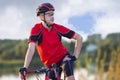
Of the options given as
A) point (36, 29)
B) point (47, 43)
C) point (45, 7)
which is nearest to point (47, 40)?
point (47, 43)

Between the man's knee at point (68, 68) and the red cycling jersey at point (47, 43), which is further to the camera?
the red cycling jersey at point (47, 43)

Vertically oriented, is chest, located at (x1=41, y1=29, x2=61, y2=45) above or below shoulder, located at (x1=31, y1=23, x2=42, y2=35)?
below

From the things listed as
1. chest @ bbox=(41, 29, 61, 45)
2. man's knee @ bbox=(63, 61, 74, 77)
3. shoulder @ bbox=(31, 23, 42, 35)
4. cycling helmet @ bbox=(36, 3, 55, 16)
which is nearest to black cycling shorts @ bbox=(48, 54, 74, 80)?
man's knee @ bbox=(63, 61, 74, 77)

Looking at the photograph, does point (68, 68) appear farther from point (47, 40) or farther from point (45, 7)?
point (45, 7)

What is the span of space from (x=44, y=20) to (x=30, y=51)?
408mm

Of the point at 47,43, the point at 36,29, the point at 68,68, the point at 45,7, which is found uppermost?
the point at 45,7

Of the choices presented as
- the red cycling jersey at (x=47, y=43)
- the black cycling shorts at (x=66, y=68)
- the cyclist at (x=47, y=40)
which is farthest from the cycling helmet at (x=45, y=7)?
the black cycling shorts at (x=66, y=68)

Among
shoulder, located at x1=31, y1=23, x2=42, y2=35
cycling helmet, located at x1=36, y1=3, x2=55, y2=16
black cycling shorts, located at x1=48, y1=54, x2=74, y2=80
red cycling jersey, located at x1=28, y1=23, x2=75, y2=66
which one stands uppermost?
cycling helmet, located at x1=36, y1=3, x2=55, y2=16

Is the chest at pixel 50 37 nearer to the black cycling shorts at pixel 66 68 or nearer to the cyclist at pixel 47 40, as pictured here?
the cyclist at pixel 47 40

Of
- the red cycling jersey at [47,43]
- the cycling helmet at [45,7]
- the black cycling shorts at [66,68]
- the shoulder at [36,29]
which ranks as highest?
the cycling helmet at [45,7]

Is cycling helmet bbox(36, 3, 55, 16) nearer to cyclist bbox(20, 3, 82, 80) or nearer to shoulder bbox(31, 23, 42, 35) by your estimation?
cyclist bbox(20, 3, 82, 80)

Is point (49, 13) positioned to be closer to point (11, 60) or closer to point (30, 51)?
point (30, 51)

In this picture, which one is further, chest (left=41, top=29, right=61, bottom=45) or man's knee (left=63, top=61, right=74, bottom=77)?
chest (left=41, top=29, right=61, bottom=45)

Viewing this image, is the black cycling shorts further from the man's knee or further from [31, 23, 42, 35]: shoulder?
[31, 23, 42, 35]: shoulder
